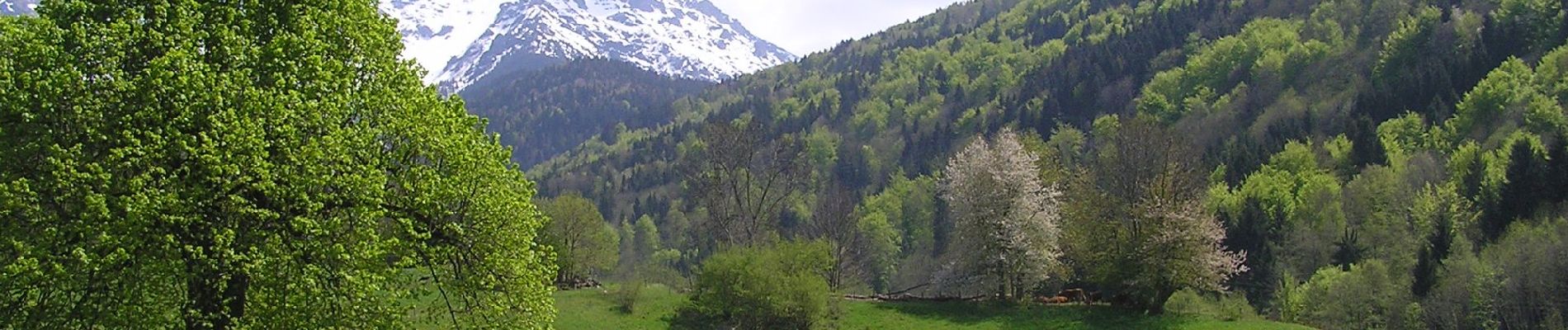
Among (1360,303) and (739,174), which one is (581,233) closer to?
(739,174)

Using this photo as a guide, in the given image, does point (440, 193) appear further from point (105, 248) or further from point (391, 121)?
point (105, 248)

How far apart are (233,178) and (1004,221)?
41284 millimetres

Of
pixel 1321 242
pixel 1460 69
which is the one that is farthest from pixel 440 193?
pixel 1460 69

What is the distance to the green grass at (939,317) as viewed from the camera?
146ft

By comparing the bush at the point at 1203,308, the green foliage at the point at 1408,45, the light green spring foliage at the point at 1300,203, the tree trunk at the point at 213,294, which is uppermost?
the green foliage at the point at 1408,45

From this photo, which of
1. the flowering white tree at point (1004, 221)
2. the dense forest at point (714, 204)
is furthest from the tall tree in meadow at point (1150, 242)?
the flowering white tree at point (1004, 221)

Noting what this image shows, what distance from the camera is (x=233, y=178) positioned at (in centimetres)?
1352

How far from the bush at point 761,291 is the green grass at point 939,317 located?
2.42 meters

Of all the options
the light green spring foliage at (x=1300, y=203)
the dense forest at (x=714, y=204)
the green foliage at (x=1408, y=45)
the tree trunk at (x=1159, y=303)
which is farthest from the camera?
the green foliage at (x=1408, y=45)

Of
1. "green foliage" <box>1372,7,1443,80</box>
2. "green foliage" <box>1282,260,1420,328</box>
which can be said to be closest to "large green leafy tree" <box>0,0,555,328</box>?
"green foliage" <box>1282,260,1420,328</box>

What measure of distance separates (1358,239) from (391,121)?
281ft

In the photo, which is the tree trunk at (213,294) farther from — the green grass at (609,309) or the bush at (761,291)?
the bush at (761,291)

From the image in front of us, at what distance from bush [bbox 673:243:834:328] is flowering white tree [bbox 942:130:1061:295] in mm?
9285

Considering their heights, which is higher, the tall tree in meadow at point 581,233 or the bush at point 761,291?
the tall tree in meadow at point 581,233
